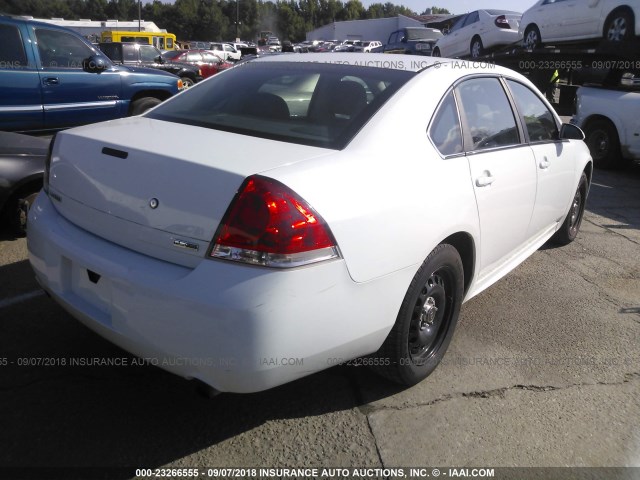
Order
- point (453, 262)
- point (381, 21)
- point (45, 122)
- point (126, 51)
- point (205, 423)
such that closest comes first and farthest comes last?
1. point (205, 423)
2. point (453, 262)
3. point (45, 122)
4. point (126, 51)
5. point (381, 21)

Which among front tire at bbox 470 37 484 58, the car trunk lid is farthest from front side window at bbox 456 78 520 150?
front tire at bbox 470 37 484 58

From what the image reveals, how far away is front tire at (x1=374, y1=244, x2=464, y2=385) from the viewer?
8.57 ft

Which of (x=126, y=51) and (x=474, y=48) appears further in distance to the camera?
(x=126, y=51)

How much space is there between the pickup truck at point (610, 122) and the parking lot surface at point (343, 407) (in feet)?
17.3

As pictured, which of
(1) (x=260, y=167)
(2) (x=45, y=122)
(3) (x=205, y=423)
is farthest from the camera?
(2) (x=45, y=122)

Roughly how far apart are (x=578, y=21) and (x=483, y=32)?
4547 millimetres

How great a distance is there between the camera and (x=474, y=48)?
50.8 ft

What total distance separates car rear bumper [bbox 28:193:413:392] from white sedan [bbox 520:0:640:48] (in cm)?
920

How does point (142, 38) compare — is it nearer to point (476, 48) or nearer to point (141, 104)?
point (476, 48)

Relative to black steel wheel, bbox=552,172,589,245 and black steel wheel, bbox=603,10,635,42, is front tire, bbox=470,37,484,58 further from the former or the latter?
black steel wheel, bbox=552,172,589,245

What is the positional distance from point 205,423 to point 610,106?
787 cm

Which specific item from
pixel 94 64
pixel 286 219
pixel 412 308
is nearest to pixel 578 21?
pixel 94 64

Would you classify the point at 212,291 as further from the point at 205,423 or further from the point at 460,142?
the point at 460,142

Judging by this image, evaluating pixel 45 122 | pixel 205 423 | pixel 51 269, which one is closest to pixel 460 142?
pixel 205 423
